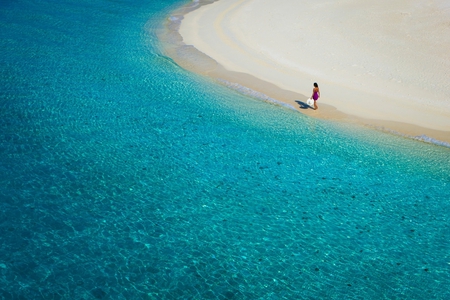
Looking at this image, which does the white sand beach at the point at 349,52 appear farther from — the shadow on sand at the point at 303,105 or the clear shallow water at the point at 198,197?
the clear shallow water at the point at 198,197

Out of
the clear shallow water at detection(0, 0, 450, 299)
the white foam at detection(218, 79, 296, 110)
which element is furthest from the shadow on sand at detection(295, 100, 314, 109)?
the clear shallow water at detection(0, 0, 450, 299)

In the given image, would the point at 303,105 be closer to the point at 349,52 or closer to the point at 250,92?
the point at 250,92

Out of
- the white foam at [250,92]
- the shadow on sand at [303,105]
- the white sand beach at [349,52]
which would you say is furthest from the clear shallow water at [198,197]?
the white sand beach at [349,52]

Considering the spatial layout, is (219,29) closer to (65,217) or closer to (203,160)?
(203,160)

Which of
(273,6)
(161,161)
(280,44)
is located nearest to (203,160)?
(161,161)

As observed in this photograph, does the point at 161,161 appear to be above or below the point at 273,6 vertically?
below

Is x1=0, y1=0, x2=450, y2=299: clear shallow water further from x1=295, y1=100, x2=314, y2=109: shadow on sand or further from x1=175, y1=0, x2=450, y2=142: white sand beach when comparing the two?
x1=175, y1=0, x2=450, y2=142: white sand beach

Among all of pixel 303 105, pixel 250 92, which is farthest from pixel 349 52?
pixel 250 92
